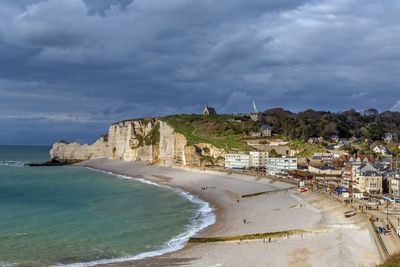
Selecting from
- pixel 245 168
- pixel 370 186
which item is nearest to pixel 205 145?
pixel 245 168

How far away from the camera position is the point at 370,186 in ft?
140

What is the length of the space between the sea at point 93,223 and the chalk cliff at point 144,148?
26.6 m

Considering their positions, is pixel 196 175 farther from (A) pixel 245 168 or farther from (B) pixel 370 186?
(B) pixel 370 186

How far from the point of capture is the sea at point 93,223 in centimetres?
2406

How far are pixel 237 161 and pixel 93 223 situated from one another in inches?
1771

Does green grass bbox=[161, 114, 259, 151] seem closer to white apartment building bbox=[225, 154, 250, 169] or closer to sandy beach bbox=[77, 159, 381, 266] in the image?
white apartment building bbox=[225, 154, 250, 169]

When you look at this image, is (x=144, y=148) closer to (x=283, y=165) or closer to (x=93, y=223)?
(x=283, y=165)

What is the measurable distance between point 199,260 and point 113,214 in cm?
1809

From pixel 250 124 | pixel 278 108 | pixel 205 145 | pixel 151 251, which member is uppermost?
pixel 278 108

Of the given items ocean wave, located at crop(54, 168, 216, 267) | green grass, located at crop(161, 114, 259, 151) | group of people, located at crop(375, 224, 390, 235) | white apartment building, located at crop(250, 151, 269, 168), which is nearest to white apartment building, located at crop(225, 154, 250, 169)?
white apartment building, located at crop(250, 151, 269, 168)

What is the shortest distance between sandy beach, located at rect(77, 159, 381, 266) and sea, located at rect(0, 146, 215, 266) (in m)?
2.19

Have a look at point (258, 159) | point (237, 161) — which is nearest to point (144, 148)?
point (237, 161)

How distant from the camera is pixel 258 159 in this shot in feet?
243

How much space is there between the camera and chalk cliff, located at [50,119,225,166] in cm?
8075
